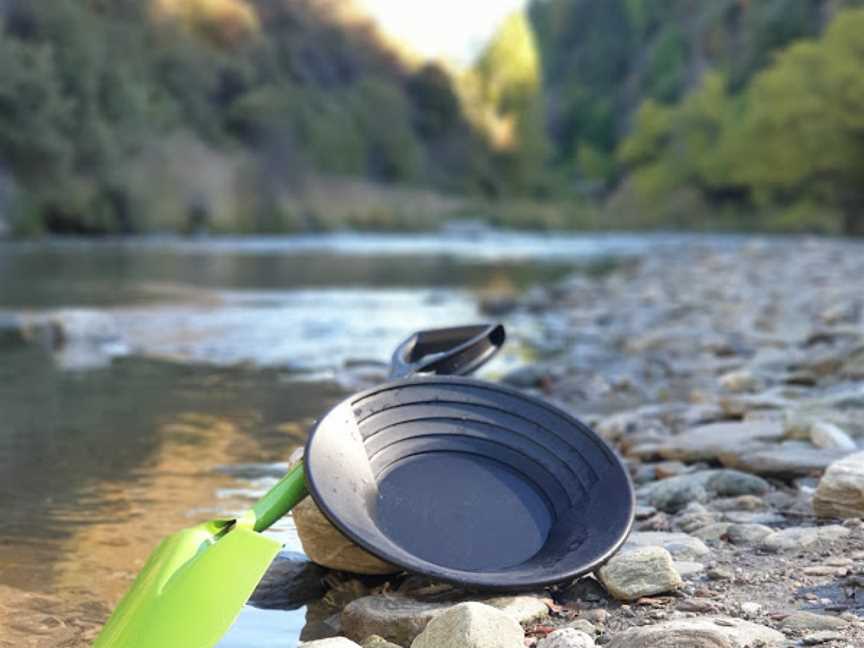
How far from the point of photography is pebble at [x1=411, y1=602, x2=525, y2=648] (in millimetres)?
1791

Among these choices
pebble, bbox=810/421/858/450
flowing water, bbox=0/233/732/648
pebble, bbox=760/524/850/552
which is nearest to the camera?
pebble, bbox=760/524/850/552

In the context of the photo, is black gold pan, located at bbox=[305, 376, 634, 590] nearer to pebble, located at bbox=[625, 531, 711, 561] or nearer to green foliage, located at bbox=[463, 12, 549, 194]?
pebble, located at bbox=[625, 531, 711, 561]

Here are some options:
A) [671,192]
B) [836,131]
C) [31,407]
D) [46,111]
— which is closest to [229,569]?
[31,407]

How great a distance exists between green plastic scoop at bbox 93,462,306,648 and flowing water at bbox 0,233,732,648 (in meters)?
0.15

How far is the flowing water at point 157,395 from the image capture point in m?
2.62

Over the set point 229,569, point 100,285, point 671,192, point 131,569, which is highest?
point 229,569

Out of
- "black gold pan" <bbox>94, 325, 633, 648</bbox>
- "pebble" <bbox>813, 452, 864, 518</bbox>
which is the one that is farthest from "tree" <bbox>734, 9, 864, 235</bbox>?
"black gold pan" <bbox>94, 325, 633, 648</bbox>

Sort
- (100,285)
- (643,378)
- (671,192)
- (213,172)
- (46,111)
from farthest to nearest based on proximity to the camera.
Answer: (671,192) < (213,172) < (46,111) < (100,285) < (643,378)

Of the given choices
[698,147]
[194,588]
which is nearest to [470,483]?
[194,588]

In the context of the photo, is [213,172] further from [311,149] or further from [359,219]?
[311,149]

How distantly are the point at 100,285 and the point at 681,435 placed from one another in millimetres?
9493

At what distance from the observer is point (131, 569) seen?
249cm

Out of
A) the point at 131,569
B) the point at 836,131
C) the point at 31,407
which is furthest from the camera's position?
the point at 836,131

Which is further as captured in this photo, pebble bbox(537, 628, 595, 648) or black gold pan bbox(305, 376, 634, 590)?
black gold pan bbox(305, 376, 634, 590)
